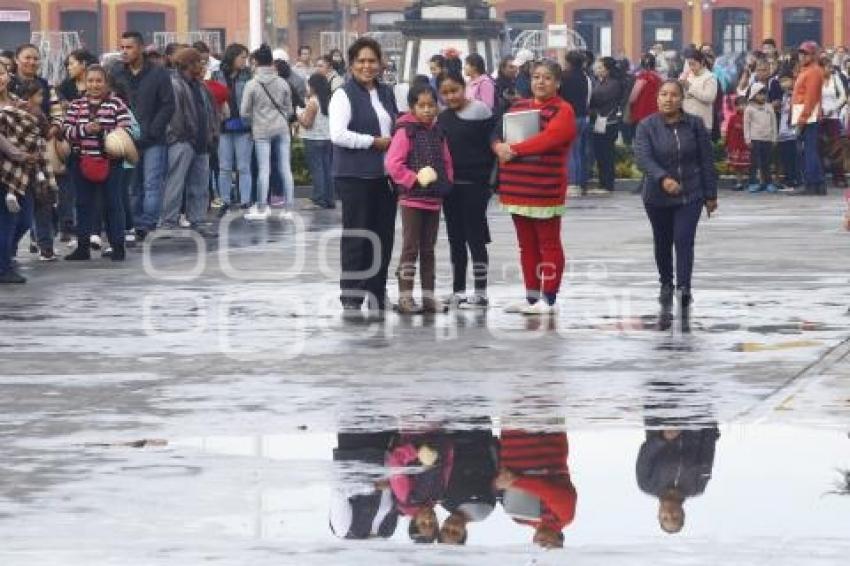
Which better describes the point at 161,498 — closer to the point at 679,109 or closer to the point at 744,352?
the point at 744,352

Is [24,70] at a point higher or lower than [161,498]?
higher

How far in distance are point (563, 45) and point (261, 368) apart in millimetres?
48384

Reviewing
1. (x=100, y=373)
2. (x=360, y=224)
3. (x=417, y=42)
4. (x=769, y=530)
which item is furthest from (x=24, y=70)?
(x=417, y=42)

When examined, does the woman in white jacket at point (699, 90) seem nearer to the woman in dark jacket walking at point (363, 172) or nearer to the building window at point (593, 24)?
the woman in dark jacket walking at point (363, 172)

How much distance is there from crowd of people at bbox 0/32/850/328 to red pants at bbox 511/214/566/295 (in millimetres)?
15

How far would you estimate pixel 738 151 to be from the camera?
34906 mm

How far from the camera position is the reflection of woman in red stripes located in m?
10.1

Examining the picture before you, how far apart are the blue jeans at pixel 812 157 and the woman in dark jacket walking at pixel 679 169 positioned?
45.7 feet

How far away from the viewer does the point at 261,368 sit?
598 inches

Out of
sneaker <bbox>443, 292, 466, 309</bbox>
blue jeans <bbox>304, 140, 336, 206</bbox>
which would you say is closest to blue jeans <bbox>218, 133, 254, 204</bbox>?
blue jeans <bbox>304, 140, 336, 206</bbox>

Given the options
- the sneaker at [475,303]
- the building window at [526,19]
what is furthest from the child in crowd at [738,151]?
the building window at [526,19]

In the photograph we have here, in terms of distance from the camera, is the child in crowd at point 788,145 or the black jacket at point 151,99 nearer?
the black jacket at point 151,99

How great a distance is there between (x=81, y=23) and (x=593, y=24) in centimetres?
1635

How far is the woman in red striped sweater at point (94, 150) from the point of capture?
22.4m
